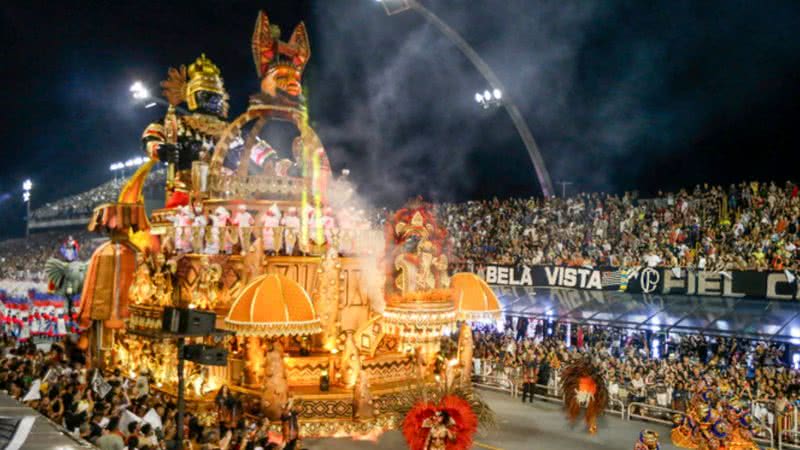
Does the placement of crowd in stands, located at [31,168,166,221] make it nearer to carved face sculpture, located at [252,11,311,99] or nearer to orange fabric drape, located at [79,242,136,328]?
orange fabric drape, located at [79,242,136,328]

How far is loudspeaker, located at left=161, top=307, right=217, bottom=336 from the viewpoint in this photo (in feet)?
23.1

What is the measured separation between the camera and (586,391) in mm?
12641

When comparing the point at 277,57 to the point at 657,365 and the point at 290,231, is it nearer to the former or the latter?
the point at 290,231

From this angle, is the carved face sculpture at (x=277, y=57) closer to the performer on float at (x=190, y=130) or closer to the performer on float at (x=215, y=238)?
the performer on float at (x=190, y=130)

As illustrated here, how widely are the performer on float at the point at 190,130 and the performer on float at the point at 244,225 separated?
3.28 m

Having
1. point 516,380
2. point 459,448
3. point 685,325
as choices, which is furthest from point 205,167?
point 685,325

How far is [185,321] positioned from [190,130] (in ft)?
39.1

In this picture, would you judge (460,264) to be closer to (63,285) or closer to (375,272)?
(375,272)

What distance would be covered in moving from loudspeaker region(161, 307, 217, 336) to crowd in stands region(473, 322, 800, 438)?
8.95 meters

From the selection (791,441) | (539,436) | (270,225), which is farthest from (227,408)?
(791,441)

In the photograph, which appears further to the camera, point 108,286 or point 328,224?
point 108,286

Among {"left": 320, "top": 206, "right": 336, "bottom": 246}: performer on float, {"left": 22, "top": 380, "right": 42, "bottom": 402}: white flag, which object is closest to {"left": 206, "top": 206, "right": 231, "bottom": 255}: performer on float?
{"left": 320, "top": 206, "right": 336, "bottom": 246}: performer on float

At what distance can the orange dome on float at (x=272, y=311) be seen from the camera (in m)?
12.0

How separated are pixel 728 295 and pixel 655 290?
197 cm
